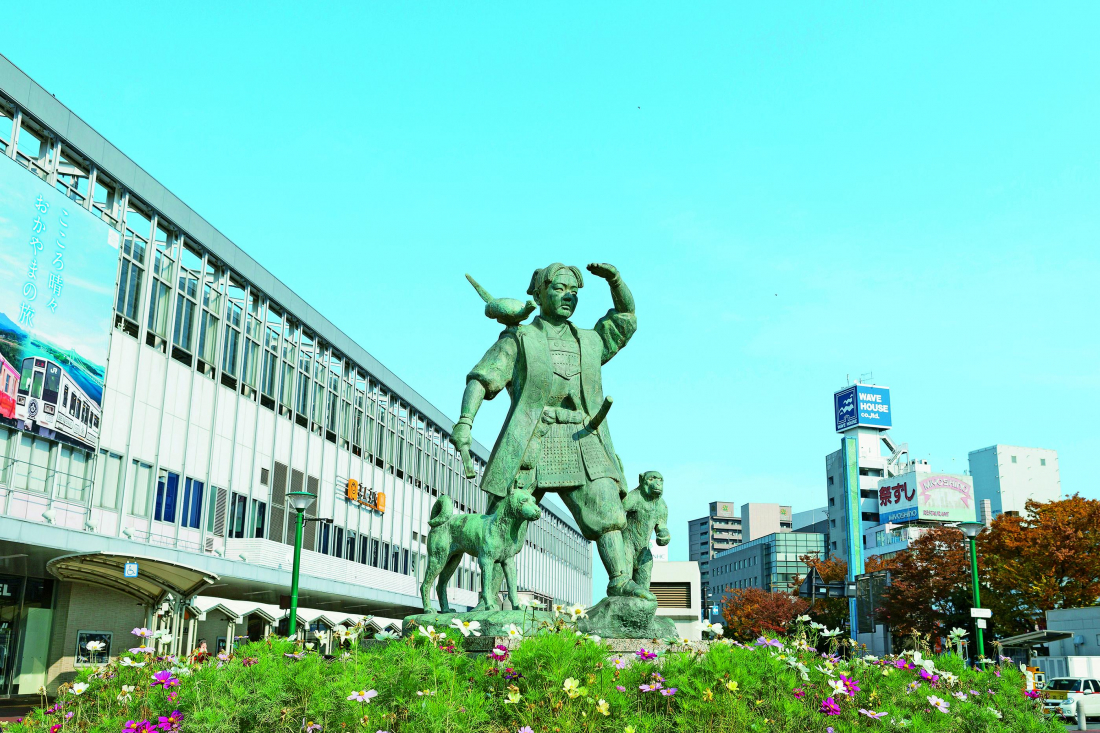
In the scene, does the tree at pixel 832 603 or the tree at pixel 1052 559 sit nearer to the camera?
the tree at pixel 1052 559

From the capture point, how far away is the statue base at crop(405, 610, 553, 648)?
6879 millimetres

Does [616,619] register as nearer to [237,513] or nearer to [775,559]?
[237,513]

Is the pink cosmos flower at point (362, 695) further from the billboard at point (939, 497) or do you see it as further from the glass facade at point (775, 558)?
the glass facade at point (775, 558)

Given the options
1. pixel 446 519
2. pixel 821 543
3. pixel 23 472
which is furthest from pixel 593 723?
pixel 821 543

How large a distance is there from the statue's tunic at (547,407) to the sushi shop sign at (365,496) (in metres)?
30.5

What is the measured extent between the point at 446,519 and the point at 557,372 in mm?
1622

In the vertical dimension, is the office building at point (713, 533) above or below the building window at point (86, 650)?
above

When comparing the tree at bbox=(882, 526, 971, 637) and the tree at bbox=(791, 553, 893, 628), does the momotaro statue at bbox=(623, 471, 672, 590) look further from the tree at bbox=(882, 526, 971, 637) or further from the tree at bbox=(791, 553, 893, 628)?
the tree at bbox=(791, 553, 893, 628)

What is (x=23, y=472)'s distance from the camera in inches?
821

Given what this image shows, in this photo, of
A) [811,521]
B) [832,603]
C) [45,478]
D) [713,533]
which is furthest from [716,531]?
[45,478]

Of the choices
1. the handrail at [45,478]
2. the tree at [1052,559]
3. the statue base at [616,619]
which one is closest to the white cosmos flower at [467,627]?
the statue base at [616,619]

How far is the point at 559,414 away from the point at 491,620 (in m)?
1.98

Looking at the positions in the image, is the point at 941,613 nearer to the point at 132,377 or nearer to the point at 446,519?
the point at 132,377

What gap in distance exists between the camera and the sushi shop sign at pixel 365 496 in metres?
38.0
